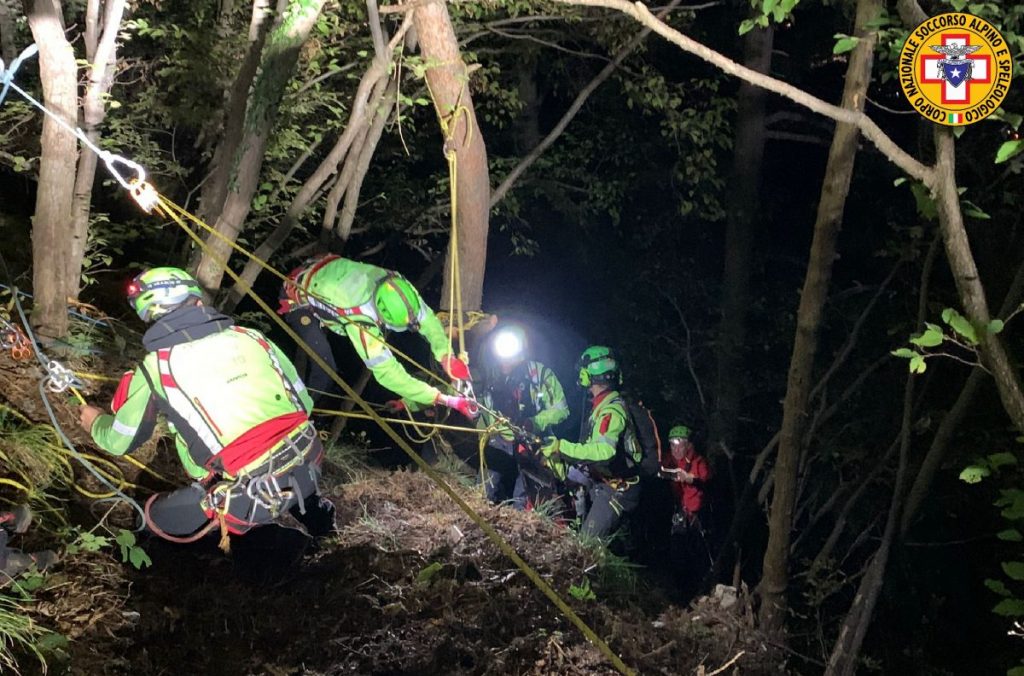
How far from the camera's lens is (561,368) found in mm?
12875

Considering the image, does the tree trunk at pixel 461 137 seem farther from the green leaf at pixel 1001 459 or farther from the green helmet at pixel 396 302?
the green leaf at pixel 1001 459

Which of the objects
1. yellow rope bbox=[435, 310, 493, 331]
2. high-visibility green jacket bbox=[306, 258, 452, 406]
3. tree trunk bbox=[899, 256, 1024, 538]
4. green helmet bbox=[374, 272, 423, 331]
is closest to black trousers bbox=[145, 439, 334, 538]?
high-visibility green jacket bbox=[306, 258, 452, 406]

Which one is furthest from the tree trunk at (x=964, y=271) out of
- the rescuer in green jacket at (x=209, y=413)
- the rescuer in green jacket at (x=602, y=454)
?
the rescuer in green jacket at (x=602, y=454)

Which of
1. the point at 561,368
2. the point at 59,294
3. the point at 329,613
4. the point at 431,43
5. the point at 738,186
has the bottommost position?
the point at 561,368

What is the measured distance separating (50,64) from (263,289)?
736 cm

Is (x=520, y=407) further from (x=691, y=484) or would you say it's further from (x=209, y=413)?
(x=209, y=413)

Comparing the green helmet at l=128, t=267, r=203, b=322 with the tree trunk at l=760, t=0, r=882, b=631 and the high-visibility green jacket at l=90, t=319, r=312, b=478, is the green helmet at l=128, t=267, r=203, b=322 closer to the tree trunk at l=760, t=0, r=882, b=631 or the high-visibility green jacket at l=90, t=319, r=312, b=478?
the high-visibility green jacket at l=90, t=319, r=312, b=478

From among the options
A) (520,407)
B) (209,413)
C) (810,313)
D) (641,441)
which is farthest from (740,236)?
(209,413)

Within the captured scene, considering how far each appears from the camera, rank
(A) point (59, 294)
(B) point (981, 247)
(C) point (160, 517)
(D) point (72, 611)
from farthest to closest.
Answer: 1. (B) point (981, 247)
2. (A) point (59, 294)
3. (C) point (160, 517)
4. (D) point (72, 611)

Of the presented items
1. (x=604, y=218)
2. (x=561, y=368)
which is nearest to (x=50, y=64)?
(x=561, y=368)

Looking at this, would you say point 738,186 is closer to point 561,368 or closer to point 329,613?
point 561,368

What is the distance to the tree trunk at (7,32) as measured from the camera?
647 cm

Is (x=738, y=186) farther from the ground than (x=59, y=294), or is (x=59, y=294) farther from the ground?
(x=738, y=186)

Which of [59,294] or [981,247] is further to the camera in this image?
[981,247]
